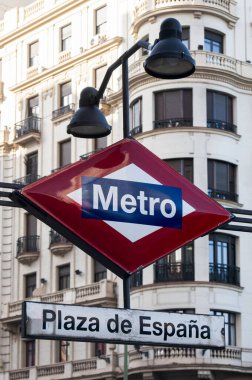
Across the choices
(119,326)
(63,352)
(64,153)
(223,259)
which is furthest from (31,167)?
(119,326)

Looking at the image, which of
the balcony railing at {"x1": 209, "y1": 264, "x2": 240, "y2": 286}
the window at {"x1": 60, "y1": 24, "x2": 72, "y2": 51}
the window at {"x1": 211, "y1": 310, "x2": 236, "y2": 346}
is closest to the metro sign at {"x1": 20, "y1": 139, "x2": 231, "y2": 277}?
the balcony railing at {"x1": 209, "y1": 264, "x2": 240, "y2": 286}

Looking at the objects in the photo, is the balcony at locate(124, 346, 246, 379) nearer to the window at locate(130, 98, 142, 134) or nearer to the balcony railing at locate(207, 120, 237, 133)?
the balcony railing at locate(207, 120, 237, 133)

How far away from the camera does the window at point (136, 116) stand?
46219 millimetres

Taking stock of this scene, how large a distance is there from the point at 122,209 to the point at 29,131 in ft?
143

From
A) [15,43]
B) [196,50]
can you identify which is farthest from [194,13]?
[15,43]

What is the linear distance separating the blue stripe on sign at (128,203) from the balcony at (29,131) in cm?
4270

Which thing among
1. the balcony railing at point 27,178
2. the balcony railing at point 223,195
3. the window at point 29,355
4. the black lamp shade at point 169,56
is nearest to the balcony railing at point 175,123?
the balcony railing at point 223,195

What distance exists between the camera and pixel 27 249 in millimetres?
51375

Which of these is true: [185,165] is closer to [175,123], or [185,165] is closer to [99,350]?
[175,123]

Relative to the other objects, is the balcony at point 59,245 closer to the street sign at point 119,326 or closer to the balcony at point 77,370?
the balcony at point 77,370

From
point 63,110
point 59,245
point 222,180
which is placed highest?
point 63,110

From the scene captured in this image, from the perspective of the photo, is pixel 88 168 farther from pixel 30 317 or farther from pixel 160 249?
pixel 30 317

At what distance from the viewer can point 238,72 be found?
153 feet

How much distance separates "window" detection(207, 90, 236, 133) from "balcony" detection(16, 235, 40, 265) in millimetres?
10673
